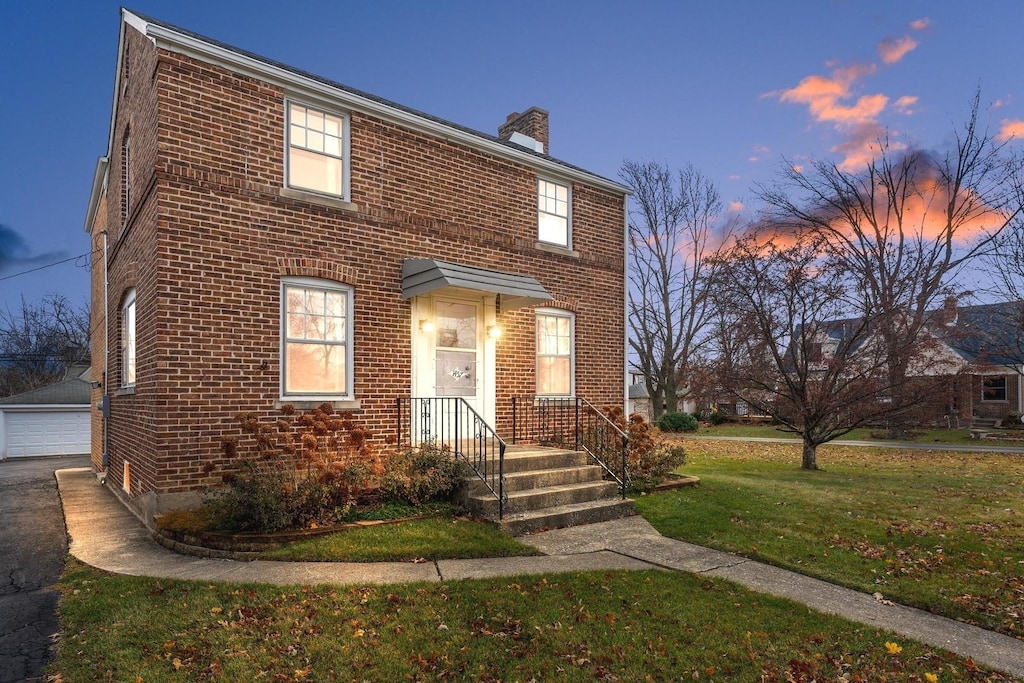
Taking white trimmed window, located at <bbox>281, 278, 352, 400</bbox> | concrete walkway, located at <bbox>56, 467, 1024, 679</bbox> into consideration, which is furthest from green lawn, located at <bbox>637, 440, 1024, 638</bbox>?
white trimmed window, located at <bbox>281, 278, 352, 400</bbox>

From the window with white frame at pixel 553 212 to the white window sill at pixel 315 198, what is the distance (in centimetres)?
402

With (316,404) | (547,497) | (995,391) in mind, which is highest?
(316,404)

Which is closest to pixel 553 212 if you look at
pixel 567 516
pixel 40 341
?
pixel 567 516

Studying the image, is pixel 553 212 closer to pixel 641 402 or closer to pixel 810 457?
pixel 810 457

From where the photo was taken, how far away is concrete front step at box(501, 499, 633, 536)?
281 inches

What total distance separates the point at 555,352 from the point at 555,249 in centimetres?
207

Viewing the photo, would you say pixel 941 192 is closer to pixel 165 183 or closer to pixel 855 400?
pixel 855 400

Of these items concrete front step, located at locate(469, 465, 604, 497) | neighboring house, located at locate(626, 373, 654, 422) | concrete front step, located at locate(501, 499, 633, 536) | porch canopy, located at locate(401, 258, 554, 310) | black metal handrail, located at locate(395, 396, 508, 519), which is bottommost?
neighboring house, located at locate(626, 373, 654, 422)

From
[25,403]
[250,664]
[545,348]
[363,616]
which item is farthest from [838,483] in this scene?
[25,403]

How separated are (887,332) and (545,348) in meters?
8.00

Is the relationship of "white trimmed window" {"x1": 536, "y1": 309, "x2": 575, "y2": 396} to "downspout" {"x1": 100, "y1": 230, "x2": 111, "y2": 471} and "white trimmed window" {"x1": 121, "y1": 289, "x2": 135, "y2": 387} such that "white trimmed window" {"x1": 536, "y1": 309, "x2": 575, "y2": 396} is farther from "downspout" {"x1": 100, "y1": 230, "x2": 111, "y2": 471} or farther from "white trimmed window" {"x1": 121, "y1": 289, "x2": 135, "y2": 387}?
"downspout" {"x1": 100, "y1": 230, "x2": 111, "y2": 471}

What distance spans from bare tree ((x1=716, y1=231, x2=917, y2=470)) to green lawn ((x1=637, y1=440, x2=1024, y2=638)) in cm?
144

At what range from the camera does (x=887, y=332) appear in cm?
1301

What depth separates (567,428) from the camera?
11.4 meters
